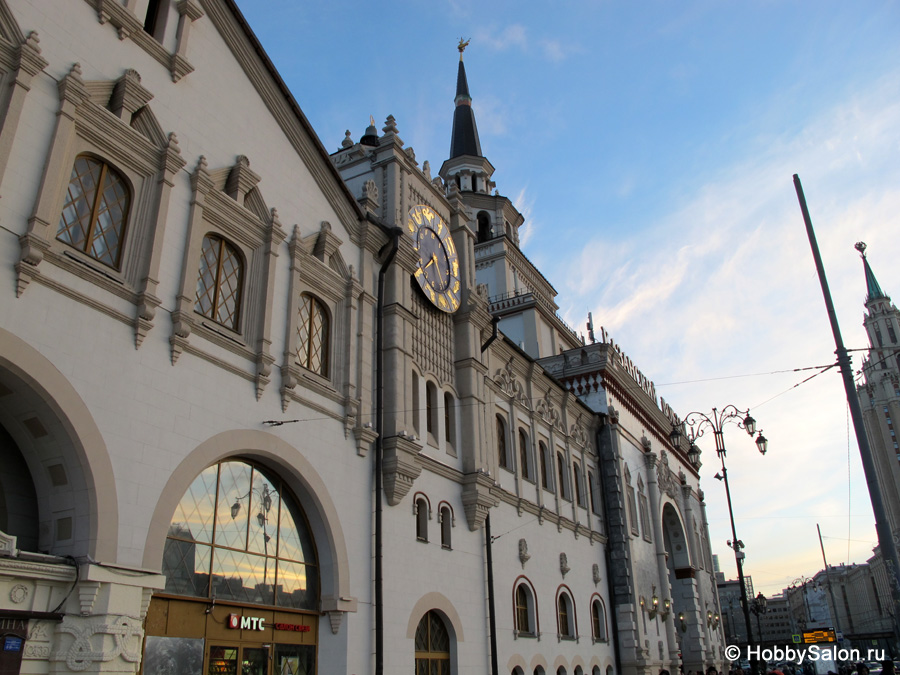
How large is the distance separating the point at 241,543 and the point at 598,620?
20.8 m

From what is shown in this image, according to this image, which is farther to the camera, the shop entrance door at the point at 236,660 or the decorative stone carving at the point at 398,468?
the decorative stone carving at the point at 398,468

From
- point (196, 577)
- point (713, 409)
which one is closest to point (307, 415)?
point (196, 577)

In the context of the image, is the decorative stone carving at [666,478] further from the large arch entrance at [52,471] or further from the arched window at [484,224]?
the large arch entrance at [52,471]

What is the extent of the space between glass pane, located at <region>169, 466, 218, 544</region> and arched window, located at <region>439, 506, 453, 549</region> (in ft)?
26.8

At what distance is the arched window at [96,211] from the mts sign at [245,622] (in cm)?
670

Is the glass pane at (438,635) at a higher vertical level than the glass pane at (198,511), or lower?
lower

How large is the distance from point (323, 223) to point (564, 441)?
17581 millimetres

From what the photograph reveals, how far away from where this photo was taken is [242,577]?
46.2 ft

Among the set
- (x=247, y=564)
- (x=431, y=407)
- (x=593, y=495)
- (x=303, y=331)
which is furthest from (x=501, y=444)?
(x=247, y=564)

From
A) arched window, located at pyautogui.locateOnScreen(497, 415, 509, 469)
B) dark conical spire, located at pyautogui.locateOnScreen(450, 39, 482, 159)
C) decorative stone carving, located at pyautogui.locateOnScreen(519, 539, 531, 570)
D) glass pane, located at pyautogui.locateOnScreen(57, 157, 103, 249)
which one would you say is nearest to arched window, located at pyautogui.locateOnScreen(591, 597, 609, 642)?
decorative stone carving, located at pyautogui.locateOnScreen(519, 539, 531, 570)

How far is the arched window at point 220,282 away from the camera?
1460 cm

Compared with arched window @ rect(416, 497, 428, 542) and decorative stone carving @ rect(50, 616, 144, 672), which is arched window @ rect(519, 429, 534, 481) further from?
decorative stone carving @ rect(50, 616, 144, 672)

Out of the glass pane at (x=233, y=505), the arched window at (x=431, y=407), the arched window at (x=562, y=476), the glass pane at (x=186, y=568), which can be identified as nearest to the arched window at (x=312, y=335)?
the glass pane at (x=233, y=505)

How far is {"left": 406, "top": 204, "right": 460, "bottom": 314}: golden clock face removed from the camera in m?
22.7
